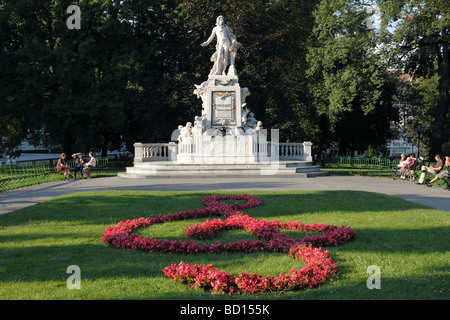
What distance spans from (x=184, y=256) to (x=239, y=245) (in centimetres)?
93

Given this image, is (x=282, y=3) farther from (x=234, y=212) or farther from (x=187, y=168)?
(x=234, y=212)

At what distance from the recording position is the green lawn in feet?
16.0

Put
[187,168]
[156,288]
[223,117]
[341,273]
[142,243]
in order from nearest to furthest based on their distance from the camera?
[156,288], [341,273], [142,243], [187,168], [223,117]

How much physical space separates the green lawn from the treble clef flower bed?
0.16 meters

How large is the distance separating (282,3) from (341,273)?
3282 cm

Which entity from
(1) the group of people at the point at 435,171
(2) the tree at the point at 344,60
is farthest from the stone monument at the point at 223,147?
(2) the tree at the point at 344,60

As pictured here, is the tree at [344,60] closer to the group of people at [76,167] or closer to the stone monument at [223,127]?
the stone monument at [223,127]

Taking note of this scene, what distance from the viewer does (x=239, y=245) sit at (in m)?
6.69

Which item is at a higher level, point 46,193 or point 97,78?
point 97,78

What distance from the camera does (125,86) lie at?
3142 centimetres

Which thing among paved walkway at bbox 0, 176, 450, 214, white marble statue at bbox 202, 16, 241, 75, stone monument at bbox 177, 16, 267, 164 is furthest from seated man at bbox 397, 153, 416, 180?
white marble statue at bbox 202, 16, 241, 75

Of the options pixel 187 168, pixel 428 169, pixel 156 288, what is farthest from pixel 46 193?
pixel 428 169

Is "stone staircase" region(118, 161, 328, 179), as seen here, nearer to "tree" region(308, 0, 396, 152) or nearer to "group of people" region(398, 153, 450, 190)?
"group of people" region(398, 153, 450, 190)

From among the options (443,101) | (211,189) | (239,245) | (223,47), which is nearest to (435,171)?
(211,189)
